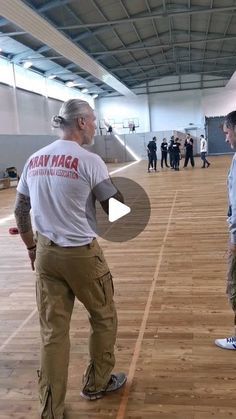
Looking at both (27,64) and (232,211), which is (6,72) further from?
(232,211)

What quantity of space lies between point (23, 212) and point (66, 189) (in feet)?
1.31

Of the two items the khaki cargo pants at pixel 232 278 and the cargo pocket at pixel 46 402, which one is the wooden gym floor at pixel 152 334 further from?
the khaki cargo pants at pixel 232 278

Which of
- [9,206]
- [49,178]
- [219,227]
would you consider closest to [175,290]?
[49,178]

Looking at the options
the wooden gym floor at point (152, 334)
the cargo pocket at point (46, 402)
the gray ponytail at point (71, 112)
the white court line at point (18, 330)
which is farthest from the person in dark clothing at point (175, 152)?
the cargo pocket at point (46, 402)

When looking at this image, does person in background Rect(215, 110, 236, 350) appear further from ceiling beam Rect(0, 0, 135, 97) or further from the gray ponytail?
ceiling beam Rect(0, 0, 135, 97)

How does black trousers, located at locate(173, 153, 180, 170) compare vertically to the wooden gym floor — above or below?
above

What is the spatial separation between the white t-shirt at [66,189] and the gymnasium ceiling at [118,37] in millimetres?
7431

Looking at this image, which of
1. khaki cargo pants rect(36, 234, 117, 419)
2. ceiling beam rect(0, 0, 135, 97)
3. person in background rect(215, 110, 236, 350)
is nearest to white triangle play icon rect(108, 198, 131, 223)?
khaki cargo pants rect(36, 234, 117, 419)

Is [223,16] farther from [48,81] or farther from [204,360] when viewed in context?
[204,360]

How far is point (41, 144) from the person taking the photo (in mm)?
20234

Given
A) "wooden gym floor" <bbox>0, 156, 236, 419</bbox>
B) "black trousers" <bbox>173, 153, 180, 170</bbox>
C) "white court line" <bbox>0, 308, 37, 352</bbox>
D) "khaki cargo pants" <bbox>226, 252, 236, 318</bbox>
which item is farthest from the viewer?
"black trousers" <bbox>173, 153, 180, 170</bbox>

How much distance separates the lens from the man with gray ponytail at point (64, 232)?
1.89 meters
